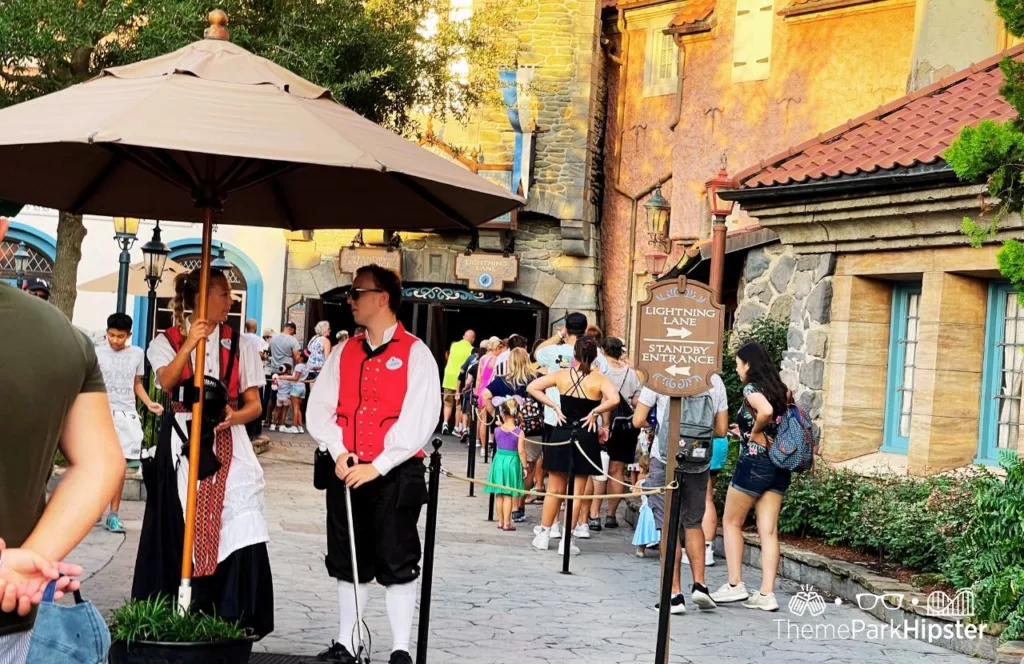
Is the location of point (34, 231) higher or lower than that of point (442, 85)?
lower

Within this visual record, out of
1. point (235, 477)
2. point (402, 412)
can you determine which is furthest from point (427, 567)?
point (235, 477)

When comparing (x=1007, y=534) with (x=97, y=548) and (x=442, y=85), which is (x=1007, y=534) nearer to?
(x=97, y=548)

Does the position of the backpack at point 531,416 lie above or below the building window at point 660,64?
below

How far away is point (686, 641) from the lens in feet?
27.0

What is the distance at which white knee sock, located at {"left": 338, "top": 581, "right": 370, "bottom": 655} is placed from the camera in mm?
6809

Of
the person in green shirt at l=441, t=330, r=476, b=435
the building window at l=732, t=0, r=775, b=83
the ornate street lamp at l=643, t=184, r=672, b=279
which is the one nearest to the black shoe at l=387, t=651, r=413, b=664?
the ornate street lamp at l=643, t=184, r=672, b=279

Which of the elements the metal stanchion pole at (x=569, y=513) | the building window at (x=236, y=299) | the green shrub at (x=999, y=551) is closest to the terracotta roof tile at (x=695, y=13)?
the building window at (x=236, y=299)

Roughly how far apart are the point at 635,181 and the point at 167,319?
9902mm

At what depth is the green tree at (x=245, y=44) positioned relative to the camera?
47.7ft

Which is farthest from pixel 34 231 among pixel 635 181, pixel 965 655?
pixel 965 655

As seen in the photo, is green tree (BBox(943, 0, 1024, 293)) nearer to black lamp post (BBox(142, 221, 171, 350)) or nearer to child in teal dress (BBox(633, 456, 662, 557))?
child in teal dress (BBox(633, 456, 662, 557))

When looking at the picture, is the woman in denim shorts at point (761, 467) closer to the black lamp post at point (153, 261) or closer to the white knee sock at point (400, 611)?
the white knee sock at point (400, 611)

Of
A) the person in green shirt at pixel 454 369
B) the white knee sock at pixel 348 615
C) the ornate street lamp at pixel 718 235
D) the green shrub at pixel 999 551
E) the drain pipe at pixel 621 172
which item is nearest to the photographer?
the white knee sock at pixel 348 615

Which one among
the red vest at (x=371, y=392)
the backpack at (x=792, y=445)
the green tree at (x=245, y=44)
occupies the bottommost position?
the backpack at (x=792, y=445)
